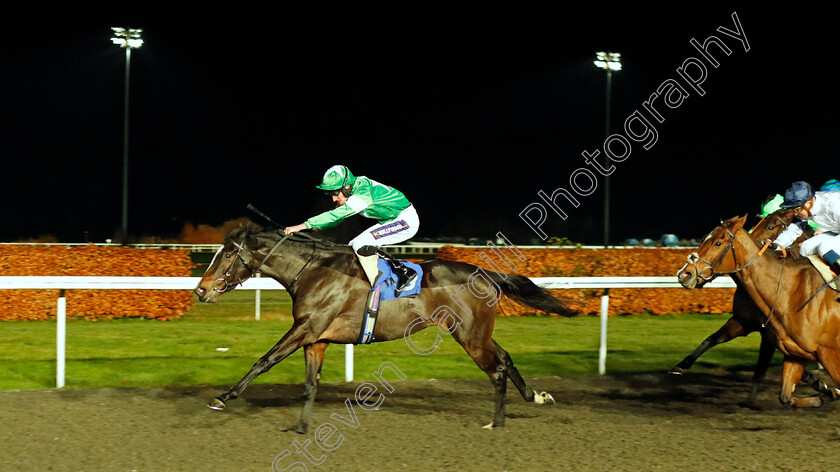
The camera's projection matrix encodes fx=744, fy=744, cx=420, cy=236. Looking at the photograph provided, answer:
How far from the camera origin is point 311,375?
4891 millimetres

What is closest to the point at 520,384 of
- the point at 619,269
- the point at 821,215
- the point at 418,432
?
the point at 418,432

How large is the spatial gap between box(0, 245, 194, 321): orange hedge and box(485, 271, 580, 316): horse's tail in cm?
644

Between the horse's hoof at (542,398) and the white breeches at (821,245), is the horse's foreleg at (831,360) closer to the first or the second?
the white breeches at (821,245)

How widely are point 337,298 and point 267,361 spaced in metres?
0.61

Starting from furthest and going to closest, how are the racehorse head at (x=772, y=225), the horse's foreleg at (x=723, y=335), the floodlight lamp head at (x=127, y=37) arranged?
the floodlight lamp head at (x=127, y=37) < the horse's foreleg at (x=723, y=335) < the racehorse head at (x=772, y=225)

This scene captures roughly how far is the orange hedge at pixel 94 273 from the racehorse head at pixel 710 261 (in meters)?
7.57

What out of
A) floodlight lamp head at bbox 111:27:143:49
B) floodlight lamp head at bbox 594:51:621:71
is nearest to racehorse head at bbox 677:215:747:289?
floodlight lamp head at bbox 594:51:621:71

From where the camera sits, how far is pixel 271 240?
512 centimetres

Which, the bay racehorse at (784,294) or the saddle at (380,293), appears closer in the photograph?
the bay racehorse at (784,294)

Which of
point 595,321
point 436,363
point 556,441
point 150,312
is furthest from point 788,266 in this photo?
point 150,312

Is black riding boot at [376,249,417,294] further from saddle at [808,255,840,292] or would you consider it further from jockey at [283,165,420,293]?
saddle at [808,255,840,292]

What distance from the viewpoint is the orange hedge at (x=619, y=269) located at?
12.6m

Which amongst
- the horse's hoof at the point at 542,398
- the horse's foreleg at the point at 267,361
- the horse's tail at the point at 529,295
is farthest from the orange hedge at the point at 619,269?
the horse's foreleg at the point at 267,361

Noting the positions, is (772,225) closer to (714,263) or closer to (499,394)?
(714,263)
